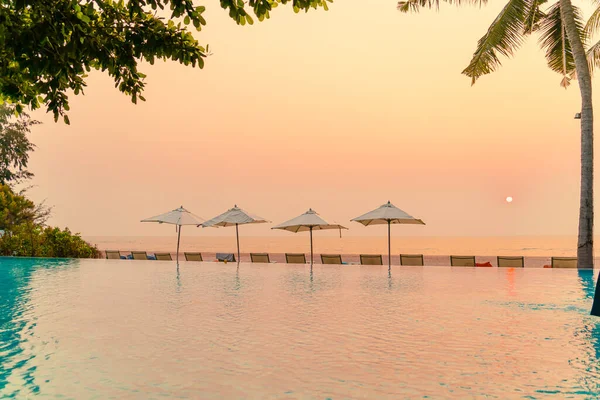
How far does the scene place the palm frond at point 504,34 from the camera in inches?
701

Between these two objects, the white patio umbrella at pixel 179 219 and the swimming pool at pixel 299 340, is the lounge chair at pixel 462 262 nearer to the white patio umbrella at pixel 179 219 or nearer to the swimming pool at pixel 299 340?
the swimming pool at pixel 299 340

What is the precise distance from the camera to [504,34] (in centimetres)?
1795

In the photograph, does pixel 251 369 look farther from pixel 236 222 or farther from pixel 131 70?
pixel 236 222

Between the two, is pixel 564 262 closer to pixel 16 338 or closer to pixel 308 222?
pixel 308 222

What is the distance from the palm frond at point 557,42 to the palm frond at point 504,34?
1.89 metres

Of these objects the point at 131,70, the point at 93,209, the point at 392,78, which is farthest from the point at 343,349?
the point at 93,209

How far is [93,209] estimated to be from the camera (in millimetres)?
46562

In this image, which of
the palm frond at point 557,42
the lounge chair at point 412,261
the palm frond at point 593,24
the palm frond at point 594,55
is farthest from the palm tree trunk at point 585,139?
the lounge chair at point 412,261

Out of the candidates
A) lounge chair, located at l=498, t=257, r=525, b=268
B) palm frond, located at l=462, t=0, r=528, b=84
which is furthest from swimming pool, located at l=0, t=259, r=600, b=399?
palm frond, located at l=462, t=0, r=528, b=84

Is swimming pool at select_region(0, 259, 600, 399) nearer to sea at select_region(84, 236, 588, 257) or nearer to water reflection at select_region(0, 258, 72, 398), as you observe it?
water reflection at select_region(0, 258, 72, 398)

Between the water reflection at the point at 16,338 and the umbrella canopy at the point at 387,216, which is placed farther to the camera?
the umbrella canopy at the point at 387,216

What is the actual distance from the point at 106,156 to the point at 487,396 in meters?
42.9

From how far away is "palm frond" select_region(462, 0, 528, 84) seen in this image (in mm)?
17812

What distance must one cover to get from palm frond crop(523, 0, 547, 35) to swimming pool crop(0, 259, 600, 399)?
10.4m
